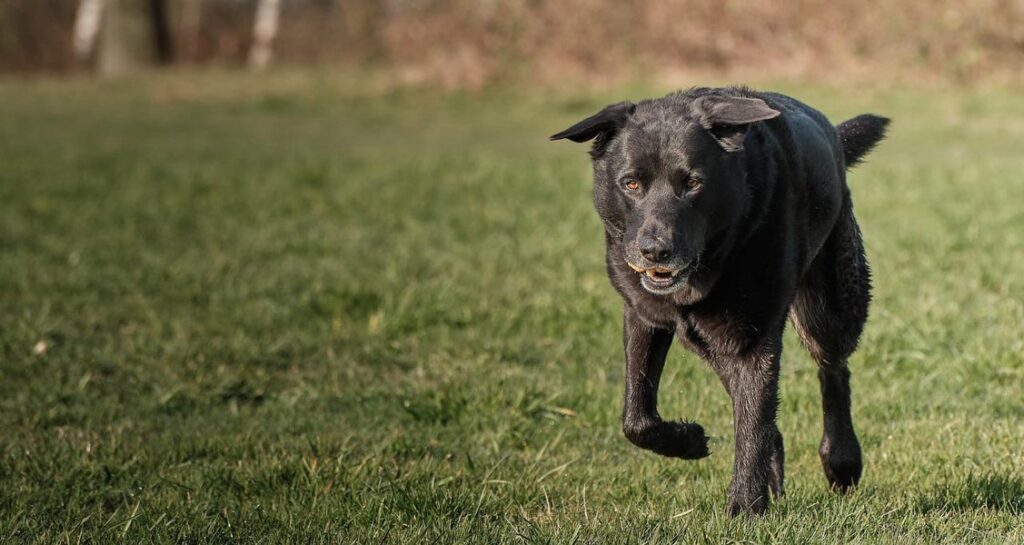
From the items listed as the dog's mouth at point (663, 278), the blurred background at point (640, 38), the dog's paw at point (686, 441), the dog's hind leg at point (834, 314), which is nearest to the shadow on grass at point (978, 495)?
the dog's hind leg at point (834, 314)

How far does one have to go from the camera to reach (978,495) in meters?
4.21

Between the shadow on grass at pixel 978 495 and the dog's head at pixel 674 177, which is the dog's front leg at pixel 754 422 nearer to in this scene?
the dog's head at pixel 674 177

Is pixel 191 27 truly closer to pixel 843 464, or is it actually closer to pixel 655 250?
pixel 843 464

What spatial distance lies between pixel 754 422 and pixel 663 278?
1.74 ft

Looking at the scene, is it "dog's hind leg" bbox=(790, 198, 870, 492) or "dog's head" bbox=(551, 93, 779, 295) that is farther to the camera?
"dog's hind leg" bbox=(790, 198, 870, 492)

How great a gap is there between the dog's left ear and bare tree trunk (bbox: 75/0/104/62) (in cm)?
3004

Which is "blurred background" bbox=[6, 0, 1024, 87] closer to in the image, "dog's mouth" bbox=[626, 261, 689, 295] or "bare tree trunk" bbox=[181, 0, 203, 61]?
"bare tree trunk" bbox=[181, 0, 203, 61]

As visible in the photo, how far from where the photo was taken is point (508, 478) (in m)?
4.71

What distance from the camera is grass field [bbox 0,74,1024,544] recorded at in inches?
167

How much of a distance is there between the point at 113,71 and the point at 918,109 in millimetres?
16286

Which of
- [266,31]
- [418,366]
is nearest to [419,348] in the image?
[418,366]

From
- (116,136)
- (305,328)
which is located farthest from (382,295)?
(116,136)

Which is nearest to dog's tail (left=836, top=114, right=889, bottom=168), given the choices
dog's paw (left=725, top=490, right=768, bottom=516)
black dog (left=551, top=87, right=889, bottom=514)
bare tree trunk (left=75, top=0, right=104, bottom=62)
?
black dog (left=551, top=87, right=889, bottom=514)

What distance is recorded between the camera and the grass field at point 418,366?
13.9 ft
